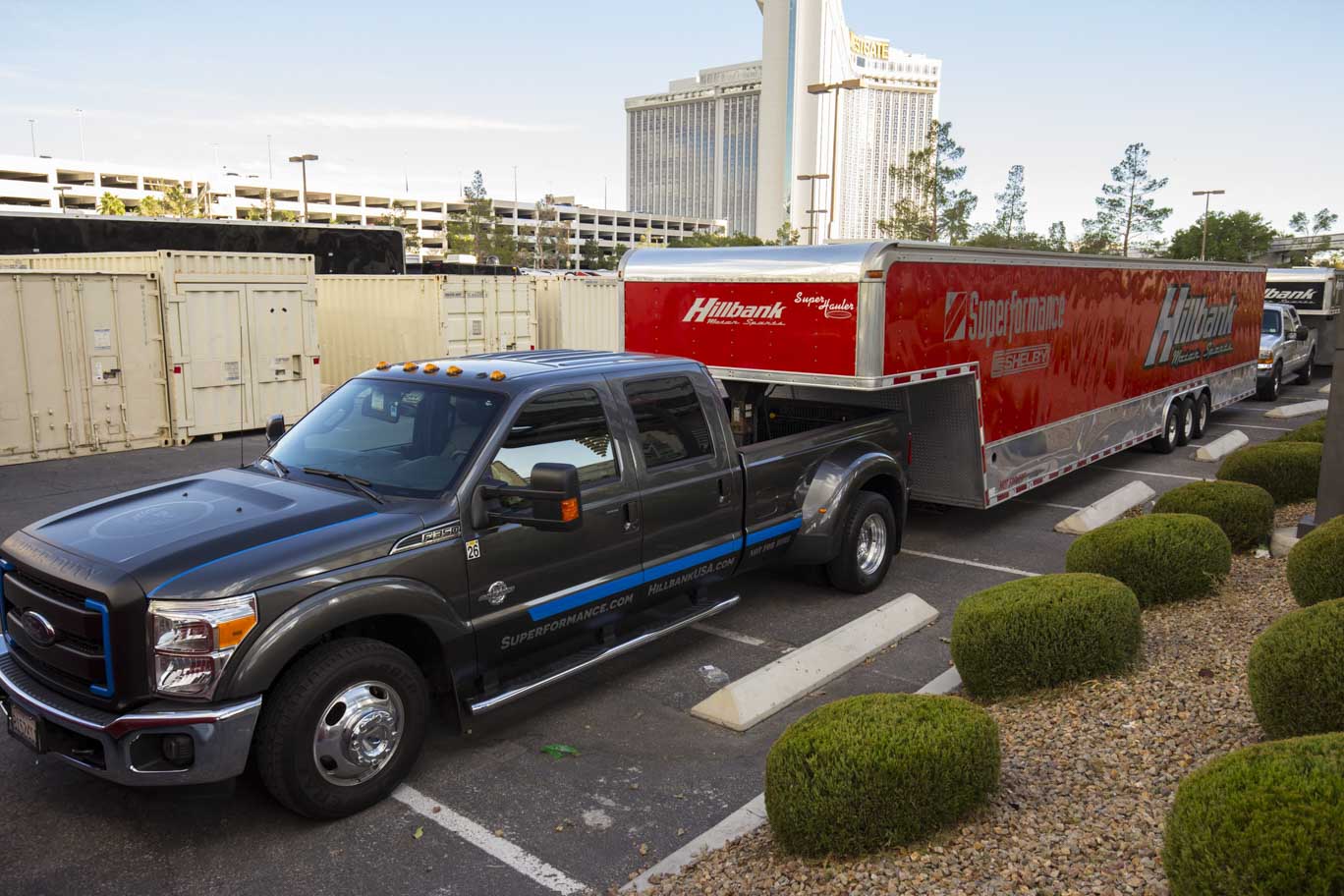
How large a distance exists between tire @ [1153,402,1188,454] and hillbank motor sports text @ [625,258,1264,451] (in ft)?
3.63

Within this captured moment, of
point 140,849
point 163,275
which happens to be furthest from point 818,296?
point 163,275

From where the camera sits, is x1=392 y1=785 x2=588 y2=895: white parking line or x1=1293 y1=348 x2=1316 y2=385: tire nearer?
x1=392 y1=785 x2=588 y2=895: white parking line

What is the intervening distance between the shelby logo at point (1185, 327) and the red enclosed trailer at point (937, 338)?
714 mm

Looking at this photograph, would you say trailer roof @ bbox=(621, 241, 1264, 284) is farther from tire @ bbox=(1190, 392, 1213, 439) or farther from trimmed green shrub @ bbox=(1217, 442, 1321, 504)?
tire @ bbox=(1190, 392, 1213, 439)

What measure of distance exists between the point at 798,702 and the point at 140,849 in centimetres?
347

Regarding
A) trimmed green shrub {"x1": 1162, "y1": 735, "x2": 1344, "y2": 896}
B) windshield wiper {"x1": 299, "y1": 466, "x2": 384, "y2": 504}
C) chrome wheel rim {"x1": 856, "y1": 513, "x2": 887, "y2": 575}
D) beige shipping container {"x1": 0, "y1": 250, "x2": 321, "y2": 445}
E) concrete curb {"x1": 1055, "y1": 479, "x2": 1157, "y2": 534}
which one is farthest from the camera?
beige shipping container {"x1": 0, "y1": 250, "x2": 321, "y2": 445}

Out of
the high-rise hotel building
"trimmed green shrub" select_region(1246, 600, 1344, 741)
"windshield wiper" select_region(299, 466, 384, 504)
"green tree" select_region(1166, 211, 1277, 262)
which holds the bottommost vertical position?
"trimmed green shrub" select_region(1246, 600, 1344, 741)

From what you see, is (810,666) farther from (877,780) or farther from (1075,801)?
(877,780)

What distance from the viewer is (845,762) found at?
3848 millimetres

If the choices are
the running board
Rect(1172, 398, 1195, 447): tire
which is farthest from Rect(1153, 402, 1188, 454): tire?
the running board

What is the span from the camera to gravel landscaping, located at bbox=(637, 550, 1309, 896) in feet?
11.6

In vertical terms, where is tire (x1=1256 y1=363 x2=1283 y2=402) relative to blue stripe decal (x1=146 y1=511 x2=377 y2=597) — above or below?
below

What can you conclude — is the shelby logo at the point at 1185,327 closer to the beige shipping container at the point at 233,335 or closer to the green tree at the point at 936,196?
the beige shipping container at the point at 233,335

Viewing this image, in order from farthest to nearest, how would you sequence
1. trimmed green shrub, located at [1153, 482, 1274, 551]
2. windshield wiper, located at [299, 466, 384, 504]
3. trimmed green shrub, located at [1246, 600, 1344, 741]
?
trimmed green shrub, located at [1153, 482, 1274, 551] < windshield wiper, located at [299, 466, 384, 504] < trimmed green shrub, located at [1246, 600, 1344, 741]
